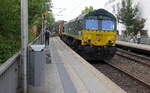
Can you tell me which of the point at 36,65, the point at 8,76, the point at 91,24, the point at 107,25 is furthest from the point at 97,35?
the point at 8,76

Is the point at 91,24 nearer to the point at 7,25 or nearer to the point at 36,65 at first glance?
the point at 7,25

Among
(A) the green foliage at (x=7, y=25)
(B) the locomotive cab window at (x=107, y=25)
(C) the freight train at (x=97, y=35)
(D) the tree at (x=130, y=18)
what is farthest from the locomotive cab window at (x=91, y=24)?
(D) the tree at (x=130, y=18)

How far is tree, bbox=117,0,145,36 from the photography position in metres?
50.7

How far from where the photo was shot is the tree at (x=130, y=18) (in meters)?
50.7

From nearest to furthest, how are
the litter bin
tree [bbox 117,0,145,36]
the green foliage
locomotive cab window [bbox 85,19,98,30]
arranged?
the litter bin → the green foliage → locomotive cab window [bbox 85,19,98,30] → tree [bbox 117,0,145,36]

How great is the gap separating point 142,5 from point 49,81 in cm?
4743

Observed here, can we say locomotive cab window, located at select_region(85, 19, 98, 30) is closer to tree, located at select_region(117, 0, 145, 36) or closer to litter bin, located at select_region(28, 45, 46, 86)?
litter bin, located at select_region(28, 45, 46, 86)

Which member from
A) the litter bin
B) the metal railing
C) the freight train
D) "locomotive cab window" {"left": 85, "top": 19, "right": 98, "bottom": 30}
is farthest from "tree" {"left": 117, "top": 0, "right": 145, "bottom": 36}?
the litter bin

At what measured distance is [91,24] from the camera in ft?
70.0

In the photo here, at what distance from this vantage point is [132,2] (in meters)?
57.4

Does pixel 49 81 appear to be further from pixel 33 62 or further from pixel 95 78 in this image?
pixel 33 62

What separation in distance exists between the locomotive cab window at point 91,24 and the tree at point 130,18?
30.0 metres

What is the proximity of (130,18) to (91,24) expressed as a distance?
32.9 meters

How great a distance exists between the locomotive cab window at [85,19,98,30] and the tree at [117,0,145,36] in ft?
98.6
